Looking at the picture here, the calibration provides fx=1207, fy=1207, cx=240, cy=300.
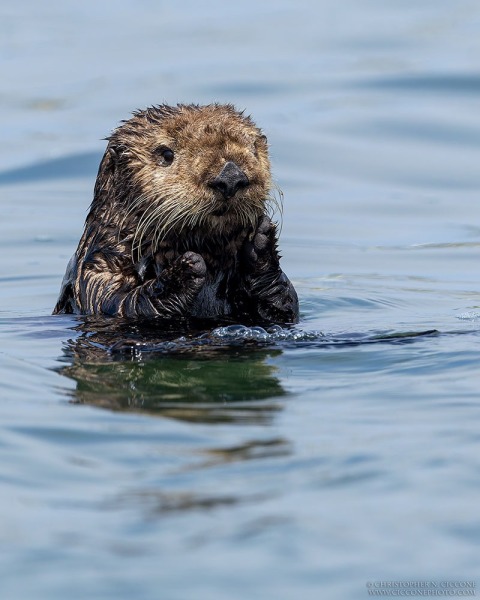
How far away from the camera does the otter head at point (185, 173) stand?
562 centimetres

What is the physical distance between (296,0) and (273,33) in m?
2.36

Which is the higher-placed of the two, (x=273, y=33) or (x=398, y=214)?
(x=273, y=33)

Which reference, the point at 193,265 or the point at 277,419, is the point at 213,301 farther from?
the point at 277,419

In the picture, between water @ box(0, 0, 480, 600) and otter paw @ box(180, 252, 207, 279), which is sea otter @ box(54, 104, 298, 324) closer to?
otter paw @ box(180, 252, 207, 279)

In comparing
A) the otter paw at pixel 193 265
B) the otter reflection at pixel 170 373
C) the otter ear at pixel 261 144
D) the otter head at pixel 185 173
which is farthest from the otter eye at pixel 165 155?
the otter reflection at pixel 170 373

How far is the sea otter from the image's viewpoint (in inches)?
223

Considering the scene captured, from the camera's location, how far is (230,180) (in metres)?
5.48

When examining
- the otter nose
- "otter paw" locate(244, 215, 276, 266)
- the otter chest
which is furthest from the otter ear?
the otter chest

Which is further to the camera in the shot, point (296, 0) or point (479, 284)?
point (296, 0)

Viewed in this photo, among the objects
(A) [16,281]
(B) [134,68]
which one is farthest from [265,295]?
(B) [134,68]

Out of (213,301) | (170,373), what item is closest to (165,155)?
(213,301)

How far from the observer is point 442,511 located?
3627 mm

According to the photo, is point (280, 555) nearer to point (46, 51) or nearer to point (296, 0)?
point (46, 51)

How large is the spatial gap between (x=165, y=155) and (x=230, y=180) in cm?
60
